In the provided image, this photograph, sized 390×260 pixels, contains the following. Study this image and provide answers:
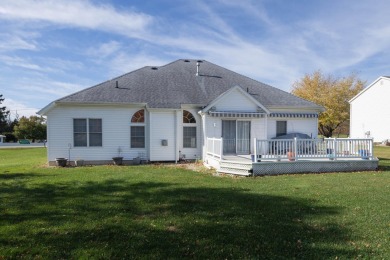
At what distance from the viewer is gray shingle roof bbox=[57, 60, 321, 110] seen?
1745 cm

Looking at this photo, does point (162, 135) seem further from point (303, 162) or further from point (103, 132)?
point (303, 162)

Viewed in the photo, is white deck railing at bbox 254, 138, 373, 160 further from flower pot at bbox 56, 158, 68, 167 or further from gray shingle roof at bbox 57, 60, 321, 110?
flower pot at bbox 56, 158, 68, 167

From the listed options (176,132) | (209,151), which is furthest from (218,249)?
(176,132)

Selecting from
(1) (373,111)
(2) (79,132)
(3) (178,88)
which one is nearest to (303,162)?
(3) (178,88)

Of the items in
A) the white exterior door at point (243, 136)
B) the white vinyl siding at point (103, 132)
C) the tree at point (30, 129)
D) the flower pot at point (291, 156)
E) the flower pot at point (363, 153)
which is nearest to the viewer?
the flower pot at point (291, 156)

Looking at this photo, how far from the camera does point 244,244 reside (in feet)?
16.0

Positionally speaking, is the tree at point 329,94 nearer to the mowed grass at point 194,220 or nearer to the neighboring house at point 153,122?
the neighboring house at point 153,122

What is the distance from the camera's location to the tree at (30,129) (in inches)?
2273

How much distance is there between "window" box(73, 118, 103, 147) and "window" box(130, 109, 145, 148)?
1795mm

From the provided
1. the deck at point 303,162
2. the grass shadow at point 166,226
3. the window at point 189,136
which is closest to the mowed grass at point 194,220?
the grass shadow at point 166,226

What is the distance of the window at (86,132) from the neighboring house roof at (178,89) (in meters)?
1.23

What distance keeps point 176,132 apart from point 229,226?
1190 cm

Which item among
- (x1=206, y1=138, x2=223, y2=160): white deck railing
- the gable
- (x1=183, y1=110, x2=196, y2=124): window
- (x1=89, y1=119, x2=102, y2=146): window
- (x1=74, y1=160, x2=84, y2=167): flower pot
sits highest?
the gable

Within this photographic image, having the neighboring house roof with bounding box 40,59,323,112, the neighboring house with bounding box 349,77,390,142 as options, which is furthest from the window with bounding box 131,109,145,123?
the neighboring house with bounding box 349,77,390,142
